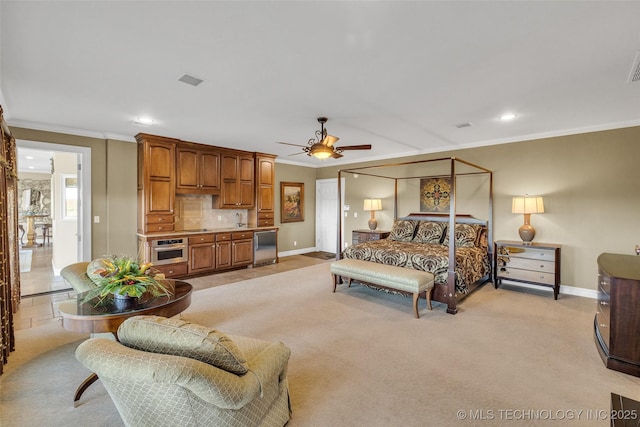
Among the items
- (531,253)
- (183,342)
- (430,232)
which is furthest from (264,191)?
(183,342)

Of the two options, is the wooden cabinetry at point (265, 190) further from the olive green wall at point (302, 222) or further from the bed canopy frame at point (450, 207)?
the bed canopy frame at point (450, 207)

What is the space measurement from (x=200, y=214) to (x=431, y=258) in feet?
15.8

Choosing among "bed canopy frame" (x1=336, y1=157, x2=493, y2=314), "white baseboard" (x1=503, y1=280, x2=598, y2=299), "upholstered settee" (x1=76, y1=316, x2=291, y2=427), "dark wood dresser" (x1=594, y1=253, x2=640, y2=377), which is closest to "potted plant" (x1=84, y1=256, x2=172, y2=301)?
"upholstered settee" (x1=76, y1=316, x2=291, y2=427)

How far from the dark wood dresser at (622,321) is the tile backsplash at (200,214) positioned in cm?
643

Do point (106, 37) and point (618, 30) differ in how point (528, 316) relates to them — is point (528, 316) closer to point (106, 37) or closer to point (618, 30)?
point (618, 30)

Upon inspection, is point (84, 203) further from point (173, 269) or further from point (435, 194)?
point (435, 194)

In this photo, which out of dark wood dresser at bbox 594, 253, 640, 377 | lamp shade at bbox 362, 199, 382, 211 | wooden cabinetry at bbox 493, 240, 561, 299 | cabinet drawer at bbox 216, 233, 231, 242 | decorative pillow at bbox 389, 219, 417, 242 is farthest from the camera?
lamp shade at bbox 362, 199, 382, 211

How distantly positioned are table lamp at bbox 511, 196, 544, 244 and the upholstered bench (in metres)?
2.17

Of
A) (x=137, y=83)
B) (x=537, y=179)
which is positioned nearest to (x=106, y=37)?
(x=137, y=83)

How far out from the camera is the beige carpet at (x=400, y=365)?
80.0 inches

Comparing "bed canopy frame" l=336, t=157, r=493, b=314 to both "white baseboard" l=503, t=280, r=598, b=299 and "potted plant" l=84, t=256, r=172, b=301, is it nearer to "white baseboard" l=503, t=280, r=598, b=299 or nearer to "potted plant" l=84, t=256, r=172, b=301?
"white baseboard" l=503, t=280, r=598, b=299

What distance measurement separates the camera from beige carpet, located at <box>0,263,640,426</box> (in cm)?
203

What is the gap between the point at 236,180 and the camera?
6.58 m

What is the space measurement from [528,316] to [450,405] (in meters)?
2.42
